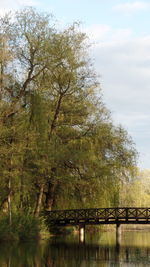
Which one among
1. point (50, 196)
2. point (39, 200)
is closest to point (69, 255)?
point (39, 200)

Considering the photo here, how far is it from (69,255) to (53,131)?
11.8m

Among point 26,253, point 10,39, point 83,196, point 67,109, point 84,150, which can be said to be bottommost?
point 26,253

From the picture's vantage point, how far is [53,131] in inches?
1356

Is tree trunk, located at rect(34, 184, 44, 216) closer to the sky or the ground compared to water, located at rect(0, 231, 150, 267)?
closer to the sky

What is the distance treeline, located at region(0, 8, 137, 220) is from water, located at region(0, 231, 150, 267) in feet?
13.3

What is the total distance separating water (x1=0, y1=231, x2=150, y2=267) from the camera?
819 inches

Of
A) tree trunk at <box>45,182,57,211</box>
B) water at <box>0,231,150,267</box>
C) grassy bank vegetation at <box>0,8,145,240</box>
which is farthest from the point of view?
tree trunk at <box>45,182,57,211</box>

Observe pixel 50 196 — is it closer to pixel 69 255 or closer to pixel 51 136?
pixel 51 136

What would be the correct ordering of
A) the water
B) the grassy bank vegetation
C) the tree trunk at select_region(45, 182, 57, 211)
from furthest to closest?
the tree trunk at select_region(45, 182, 57, 211), the grassy bank vegetation, the water

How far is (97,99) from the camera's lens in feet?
120

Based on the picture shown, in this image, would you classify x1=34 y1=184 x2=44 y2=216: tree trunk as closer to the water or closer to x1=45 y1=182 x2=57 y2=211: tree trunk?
x1=45 y1=182 x2=57 y2=211: tree trunk

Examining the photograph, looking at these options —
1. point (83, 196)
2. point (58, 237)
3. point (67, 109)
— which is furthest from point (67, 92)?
point (58, 237)

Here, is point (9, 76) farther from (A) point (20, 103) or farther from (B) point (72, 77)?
(B) point (72, 77)

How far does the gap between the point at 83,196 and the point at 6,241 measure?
24.9ft
